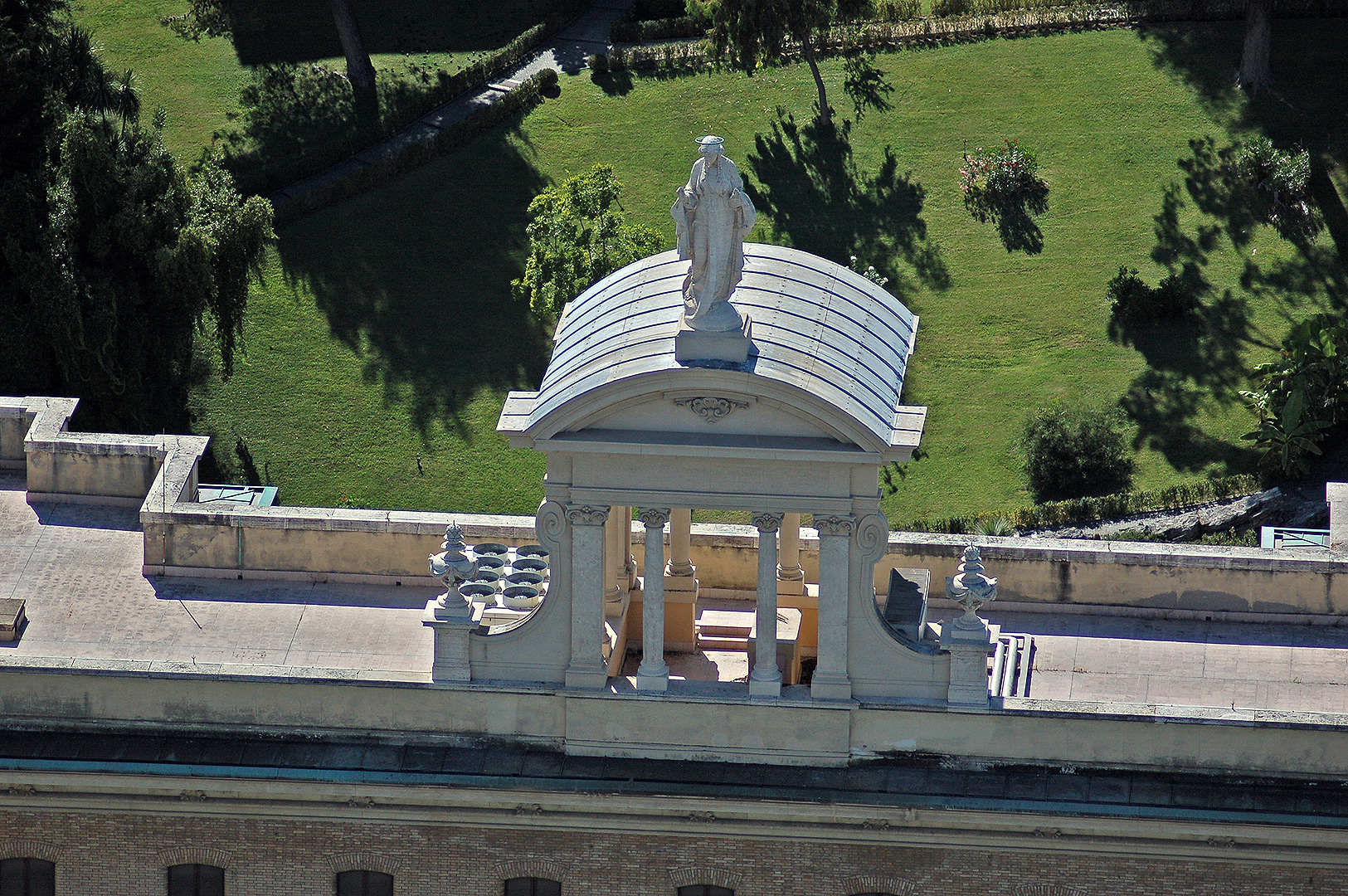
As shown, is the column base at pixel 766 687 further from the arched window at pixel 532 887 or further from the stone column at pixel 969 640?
the arched window at pixel 532 887

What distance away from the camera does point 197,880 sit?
42.6 metres

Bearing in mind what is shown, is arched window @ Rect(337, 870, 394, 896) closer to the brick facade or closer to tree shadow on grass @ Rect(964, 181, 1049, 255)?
the brick facade

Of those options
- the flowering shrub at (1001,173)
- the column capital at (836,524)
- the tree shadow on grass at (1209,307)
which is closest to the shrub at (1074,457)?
the tree shadow on grass at (1209,307)

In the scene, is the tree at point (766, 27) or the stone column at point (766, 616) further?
the tree at point (766, 27)

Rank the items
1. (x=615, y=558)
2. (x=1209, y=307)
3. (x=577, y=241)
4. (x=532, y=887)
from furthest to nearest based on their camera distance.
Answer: (x=1209, y=307) → (x=577, y=241) → (x=615, y=558) → (x=532, y=887)

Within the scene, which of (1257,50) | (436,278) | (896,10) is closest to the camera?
(436,278)

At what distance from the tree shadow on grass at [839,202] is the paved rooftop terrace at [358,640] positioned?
30471 millimetres

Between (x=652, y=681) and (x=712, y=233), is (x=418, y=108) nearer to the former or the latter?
(x=712, y=233)

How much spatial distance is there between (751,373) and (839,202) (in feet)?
129

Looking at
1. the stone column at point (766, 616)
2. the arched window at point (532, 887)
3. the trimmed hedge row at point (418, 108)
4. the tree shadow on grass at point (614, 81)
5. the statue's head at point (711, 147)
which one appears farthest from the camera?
the tree shadow on grass at point (614, 81)

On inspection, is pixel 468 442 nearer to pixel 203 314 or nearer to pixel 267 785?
pixel 203 314

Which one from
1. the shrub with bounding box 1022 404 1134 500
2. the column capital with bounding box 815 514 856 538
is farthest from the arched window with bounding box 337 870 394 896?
the shrub with bounding box 1022 404 1134 500

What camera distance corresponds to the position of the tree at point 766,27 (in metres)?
78.5

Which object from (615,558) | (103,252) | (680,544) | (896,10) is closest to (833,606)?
(680,544)
